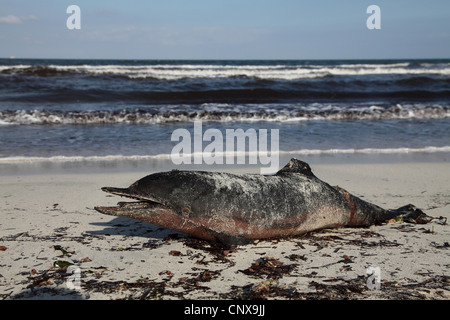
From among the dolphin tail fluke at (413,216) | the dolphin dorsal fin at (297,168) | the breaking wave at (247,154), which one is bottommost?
the dolphin tail fluke at (413,216)

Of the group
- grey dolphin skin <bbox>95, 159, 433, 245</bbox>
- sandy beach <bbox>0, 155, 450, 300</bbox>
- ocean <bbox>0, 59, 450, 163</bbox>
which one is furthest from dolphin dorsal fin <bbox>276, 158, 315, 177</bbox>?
ocean <bbox>0, 59, 450, 163</bbox>

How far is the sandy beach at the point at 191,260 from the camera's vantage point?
3.27 metres

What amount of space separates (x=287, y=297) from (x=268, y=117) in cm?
1109

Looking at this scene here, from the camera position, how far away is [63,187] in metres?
6.29

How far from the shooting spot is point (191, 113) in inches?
560

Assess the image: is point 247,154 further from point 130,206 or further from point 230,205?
point 130,206

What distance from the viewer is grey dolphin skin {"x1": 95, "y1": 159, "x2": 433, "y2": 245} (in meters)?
3.84

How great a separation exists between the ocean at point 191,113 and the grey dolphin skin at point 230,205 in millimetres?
4416

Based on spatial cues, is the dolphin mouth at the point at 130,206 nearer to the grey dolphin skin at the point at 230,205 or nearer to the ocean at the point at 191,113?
the grey dolphin skin at the point at 230,205

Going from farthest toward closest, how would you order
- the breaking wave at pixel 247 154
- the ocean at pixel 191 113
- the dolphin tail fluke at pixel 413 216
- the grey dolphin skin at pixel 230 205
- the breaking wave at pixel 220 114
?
1. the breaking wave at pixel 220 114
2. the ocean at pixel 191 113
3. the breaking wave at pixel 247 154
4. the dolphin tail fluke at pixel 413 216
5. the grey dolphin skin at pixel 230 205

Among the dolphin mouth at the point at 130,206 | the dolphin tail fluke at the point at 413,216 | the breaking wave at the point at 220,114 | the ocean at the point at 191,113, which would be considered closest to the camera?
the dolphin mouth at the point at 130,206

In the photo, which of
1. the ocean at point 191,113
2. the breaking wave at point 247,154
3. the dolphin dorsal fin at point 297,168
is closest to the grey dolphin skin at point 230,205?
the dolphin dorsal fin at point 297,168
